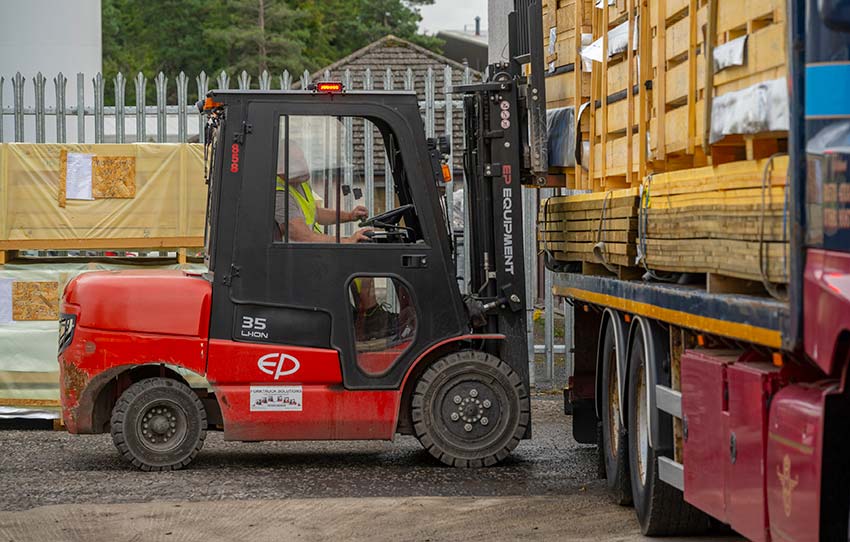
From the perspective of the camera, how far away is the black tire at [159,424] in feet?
30.8

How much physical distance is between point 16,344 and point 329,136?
413 centimetres

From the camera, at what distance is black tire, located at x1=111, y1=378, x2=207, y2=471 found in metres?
9.40

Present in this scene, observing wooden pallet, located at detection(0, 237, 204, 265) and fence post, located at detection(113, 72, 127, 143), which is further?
fence post, located at detection(113, 72, 127, 143)

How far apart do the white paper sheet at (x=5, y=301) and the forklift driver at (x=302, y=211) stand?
365 cm

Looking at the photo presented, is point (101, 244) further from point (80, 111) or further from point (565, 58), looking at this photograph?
point (565, 58)

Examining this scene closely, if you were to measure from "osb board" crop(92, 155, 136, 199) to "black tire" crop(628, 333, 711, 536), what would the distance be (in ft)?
18.2

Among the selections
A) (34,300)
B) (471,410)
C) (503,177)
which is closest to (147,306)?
(471,410)

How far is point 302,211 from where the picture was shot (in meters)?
9.36

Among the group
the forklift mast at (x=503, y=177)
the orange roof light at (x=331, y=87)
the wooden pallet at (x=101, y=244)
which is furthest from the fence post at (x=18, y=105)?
the forklift mast at (x=503, y=177)

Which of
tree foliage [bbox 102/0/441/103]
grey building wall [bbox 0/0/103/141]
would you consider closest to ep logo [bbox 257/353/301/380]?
grey building wall [bbox 0/0/103/141]

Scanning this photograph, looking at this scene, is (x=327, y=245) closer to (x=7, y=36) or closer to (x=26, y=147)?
(x=26, y=147)

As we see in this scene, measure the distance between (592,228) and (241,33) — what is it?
4499 centimetres

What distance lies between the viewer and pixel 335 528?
299 inches

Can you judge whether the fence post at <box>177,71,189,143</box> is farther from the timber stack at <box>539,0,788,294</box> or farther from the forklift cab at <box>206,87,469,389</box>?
the timber stack at <box>539,0,788,294</box>
